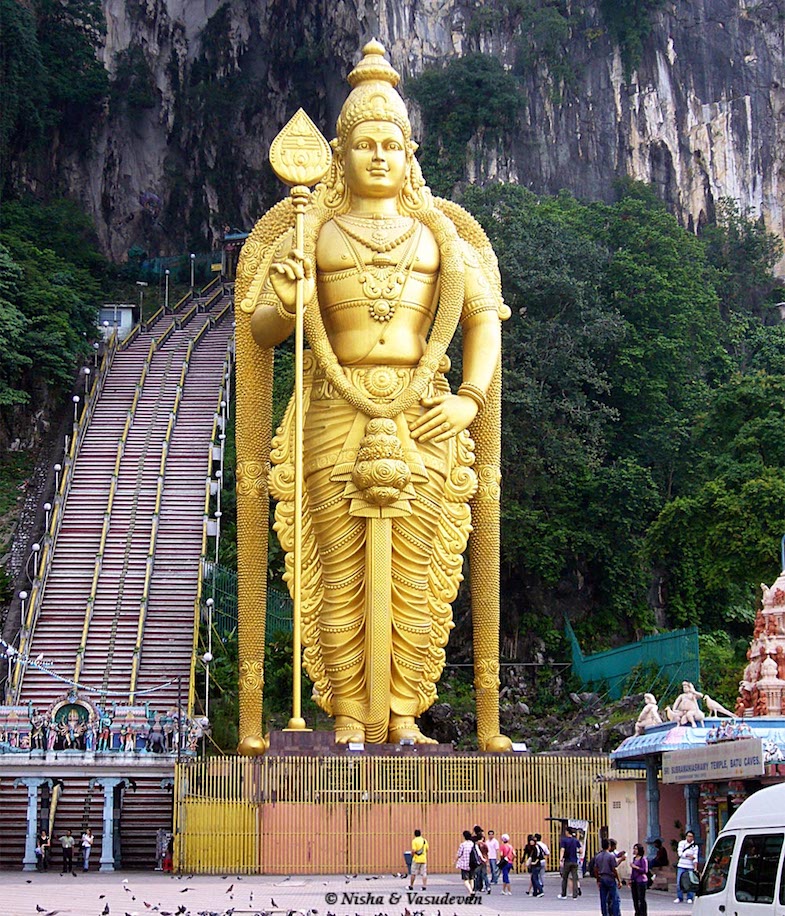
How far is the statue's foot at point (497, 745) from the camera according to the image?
16828 mm

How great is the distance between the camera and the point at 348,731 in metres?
16.5

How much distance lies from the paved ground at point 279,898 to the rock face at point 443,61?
20.3 metres

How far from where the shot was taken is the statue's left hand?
16812 millimetres

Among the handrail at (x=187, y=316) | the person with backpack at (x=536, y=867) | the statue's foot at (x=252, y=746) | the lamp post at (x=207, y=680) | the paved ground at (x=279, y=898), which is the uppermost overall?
the handrail at (x=187, y=316)

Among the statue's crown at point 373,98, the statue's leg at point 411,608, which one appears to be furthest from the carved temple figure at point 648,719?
the statue's crown at point 373,98

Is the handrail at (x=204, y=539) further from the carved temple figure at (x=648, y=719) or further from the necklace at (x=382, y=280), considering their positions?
the carved temple figure at (x=648, y=719)

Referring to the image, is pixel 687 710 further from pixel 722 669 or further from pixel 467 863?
pixel 722 669

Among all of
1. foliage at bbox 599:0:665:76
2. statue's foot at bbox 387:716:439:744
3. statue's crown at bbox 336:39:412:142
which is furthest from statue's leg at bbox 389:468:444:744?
foliage at bbox 599:0:665:76

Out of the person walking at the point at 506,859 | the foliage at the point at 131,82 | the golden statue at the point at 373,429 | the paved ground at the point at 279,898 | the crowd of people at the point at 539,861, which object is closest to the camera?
the crowd of people at the point at 539,861

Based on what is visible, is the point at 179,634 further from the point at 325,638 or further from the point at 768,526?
the point at 768,526

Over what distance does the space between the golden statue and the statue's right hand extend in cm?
2

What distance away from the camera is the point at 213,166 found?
38250 millimetres

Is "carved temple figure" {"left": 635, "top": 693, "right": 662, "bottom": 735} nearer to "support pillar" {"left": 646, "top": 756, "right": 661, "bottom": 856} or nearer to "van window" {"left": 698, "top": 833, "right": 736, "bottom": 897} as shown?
"support pillar" {"left": 646, "top": 756, "right": 661, "bottom": 856}

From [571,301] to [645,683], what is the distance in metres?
7.41
